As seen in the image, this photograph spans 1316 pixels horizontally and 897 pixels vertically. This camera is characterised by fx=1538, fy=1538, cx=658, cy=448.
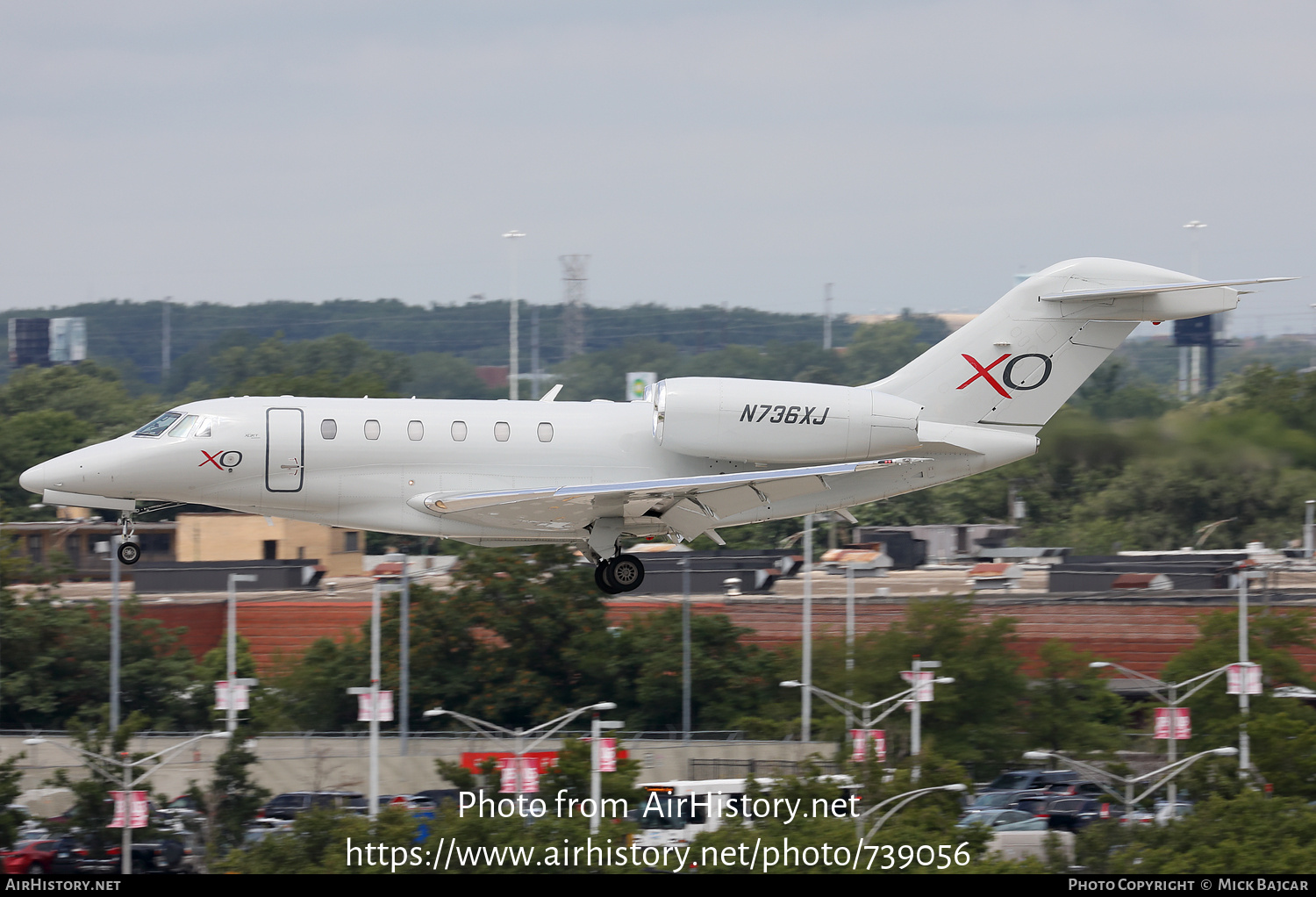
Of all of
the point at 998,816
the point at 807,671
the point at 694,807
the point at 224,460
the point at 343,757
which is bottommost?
the point at 998,816

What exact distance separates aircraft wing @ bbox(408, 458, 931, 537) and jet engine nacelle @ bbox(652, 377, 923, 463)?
1.07 ft

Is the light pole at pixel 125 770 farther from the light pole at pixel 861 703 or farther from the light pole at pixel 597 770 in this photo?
the light pole at pixel 861 703

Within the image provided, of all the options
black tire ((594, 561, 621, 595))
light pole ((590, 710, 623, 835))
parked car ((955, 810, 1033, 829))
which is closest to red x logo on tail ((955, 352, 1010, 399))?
black tire ((594, 561, 621, 595))

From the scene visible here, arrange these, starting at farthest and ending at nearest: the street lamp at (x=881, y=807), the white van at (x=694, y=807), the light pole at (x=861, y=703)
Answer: the light pole at (x=861, y=703), the white van at (x=694, y=807), the street lamp at (x=881, y=807)

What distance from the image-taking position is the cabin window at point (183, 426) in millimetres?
23438

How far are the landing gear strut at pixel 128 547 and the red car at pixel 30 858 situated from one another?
1005 centimetres

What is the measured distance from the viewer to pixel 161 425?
77.6ft

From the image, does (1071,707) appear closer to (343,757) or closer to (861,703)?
(861,703)

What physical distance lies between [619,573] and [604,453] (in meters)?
2.02

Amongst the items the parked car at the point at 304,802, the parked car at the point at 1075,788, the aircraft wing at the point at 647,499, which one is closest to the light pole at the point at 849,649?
the parked car at the point at 1075,788

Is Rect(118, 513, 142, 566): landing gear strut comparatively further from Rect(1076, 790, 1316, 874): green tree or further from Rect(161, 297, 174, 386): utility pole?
Rect(161, 297, 174, 386): utility pole

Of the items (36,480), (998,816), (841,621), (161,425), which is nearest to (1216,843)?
(998,816)

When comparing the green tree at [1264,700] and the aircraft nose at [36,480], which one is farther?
the green tree at [1264,700]

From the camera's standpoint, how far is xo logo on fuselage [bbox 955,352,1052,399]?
82.0 ft
